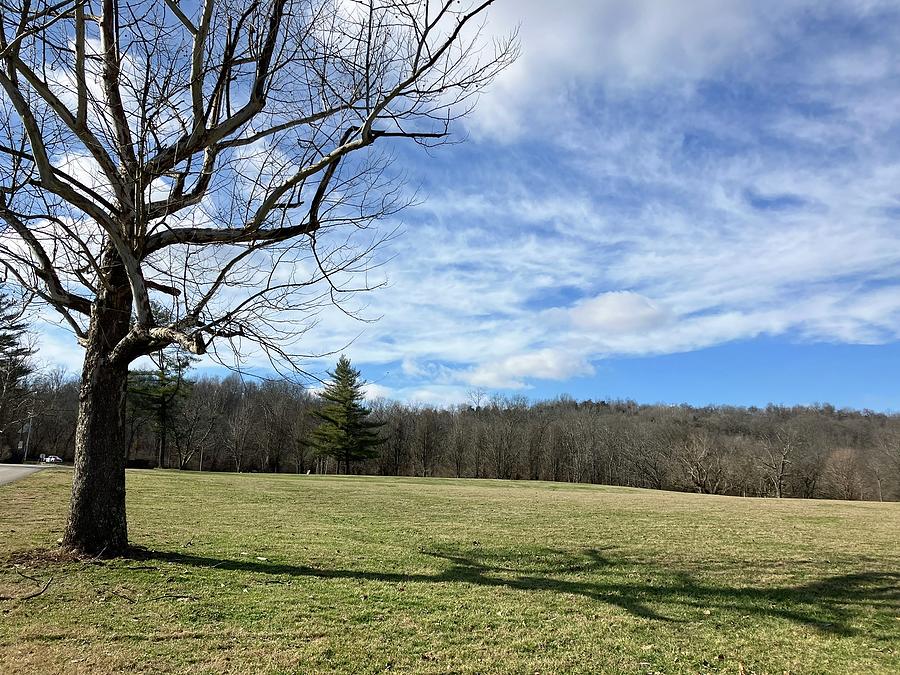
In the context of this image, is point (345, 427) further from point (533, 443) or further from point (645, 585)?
point (645, 585)

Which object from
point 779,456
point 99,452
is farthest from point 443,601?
point 779,456

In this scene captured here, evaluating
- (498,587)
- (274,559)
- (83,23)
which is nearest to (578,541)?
(498,587)

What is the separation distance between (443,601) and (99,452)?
4.69m

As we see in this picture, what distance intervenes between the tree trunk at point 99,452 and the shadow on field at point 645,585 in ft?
1.78

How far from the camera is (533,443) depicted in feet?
223

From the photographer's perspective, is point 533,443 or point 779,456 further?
point 533,443

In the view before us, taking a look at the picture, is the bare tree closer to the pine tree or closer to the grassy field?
the pine tree

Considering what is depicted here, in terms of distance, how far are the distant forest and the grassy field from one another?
116 ft

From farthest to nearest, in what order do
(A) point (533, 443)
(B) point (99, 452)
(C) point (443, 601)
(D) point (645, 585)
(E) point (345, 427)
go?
(A) point (533, 443)
(E) point (345, 427)
(B) point (99, 452)
(D) point (645, 585)
(C) point (443, 601)

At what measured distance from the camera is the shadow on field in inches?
231

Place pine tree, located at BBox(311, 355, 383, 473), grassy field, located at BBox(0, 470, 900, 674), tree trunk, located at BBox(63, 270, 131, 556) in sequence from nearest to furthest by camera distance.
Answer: grassy field, located at BBox(0, 470, 900, 674) → tree trunk, located at BBox(63, 270, 131, 556) → pine tree, located at BBox(311, 355, 383, 473)

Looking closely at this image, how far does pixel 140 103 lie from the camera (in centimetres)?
529

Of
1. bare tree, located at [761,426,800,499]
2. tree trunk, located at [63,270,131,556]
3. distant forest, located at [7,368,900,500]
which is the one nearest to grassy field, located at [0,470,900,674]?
tree trunk, located at [63,270,131,556]

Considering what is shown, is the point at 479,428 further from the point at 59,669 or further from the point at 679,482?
the point at 59,669
